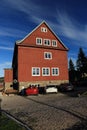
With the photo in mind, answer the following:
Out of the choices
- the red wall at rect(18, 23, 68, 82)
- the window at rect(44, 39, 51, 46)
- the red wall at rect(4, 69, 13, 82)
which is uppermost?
the window at rect(44, 39, 51, 46)

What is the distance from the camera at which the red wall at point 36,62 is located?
124 ft

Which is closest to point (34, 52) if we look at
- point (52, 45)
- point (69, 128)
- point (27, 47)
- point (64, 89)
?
point (27, 47)

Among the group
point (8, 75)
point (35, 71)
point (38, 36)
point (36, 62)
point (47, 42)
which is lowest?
point (8, 75)

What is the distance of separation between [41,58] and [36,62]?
143 centimetres

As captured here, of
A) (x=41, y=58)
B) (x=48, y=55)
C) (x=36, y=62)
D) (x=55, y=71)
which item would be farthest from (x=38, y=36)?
(x=55, y=71)

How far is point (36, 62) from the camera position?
39.3 meters

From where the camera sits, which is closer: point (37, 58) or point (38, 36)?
point (37, 58)

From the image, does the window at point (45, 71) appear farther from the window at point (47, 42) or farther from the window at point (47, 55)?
the window at point (47, 42)

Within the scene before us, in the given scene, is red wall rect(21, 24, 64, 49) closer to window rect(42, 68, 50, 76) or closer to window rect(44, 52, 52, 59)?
window rect(44, 52, 52, 59)

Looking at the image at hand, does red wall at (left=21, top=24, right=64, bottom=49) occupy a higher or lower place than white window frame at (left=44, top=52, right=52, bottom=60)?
higher

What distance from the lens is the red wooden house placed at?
38.1 m

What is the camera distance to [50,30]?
4178 cm

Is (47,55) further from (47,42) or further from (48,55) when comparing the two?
(47,42)

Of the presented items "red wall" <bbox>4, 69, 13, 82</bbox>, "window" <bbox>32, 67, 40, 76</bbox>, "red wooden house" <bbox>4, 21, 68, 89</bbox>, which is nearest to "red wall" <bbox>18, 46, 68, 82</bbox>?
"red wooden house" <bbox>4, 21, 68, 89</bbox>
